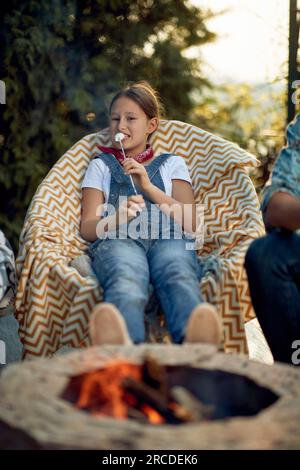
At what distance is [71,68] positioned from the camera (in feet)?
15.0

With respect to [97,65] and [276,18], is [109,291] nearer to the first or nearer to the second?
[97,65]

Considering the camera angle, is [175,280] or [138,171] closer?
[175,280]

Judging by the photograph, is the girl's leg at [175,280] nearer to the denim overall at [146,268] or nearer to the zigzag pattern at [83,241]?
the denim overall at [146,268]

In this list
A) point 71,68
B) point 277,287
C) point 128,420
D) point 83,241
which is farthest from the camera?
point 71,68

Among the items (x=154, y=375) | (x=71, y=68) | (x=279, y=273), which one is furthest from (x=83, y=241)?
(x=71, y=68)

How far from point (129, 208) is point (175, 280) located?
1.23 ft

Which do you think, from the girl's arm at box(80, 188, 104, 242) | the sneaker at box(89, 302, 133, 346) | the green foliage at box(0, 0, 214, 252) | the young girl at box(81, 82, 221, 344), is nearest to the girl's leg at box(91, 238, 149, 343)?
the young girl at box(81, 82, 221, 344)

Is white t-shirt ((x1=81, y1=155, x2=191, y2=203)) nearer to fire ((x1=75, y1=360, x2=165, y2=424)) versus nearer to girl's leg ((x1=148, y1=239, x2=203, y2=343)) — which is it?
girl's leg ((x1=148, y1=239, x2=203, y2=343))

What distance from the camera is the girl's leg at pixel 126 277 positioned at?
219cm

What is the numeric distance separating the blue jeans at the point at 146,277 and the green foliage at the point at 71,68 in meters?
1.87

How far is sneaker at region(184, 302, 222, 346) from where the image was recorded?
1806 millimetres

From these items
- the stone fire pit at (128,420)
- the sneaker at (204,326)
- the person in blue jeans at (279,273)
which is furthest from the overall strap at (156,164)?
the stone fire pit at (128,420)

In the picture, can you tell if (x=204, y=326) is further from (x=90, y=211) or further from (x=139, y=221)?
(x=90, y=211)

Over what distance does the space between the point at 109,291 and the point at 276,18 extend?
112 inches
